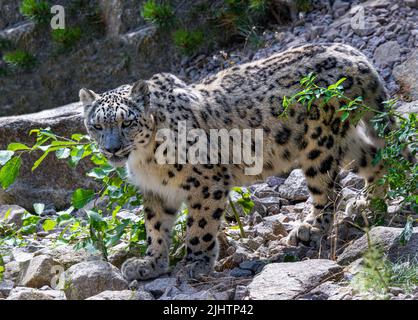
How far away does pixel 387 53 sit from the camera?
37.8 ft

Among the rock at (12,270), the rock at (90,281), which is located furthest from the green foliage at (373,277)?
the rock at (12,270)

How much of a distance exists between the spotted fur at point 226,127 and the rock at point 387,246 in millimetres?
1241

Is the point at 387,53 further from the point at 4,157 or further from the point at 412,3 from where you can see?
the point at 4,157

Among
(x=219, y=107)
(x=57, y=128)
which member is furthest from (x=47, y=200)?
(x=219, y=107)

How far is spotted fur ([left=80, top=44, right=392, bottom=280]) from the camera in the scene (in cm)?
768

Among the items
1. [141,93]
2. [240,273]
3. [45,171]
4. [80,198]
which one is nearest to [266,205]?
[240,273]

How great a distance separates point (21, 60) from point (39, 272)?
8834mm

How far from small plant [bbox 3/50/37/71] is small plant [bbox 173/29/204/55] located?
332 cm

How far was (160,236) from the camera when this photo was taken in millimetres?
8031

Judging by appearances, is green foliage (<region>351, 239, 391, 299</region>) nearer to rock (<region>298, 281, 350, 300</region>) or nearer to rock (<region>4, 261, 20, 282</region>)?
rock (<region>298, 281, 350, 300</region>)

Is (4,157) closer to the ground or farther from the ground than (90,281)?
farther from the ground

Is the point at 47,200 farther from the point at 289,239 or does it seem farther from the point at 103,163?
the point at 289,239

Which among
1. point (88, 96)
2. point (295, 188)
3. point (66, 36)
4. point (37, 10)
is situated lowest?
point (295, 188)
